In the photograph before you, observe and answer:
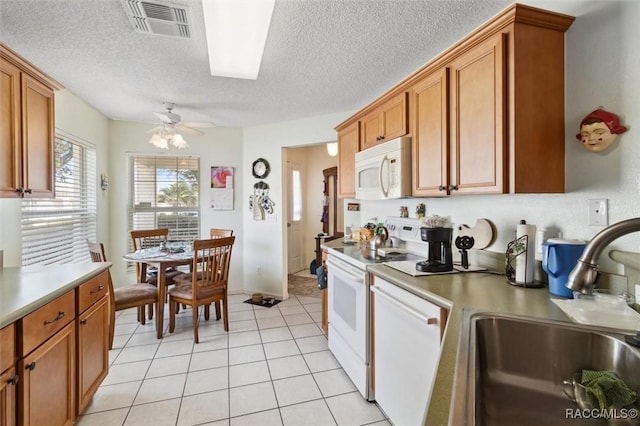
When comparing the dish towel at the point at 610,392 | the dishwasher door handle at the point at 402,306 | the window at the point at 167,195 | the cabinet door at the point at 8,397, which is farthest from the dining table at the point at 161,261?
the dish towel at the point at 610,392

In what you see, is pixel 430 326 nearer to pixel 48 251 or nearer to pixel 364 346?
pixel 364 346

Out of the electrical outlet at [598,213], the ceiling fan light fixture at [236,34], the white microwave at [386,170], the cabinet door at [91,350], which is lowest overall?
the cabinet door at [91,350]

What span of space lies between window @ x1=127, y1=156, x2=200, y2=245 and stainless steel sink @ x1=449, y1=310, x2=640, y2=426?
3.96 meters

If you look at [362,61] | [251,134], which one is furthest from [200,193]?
[362,61]

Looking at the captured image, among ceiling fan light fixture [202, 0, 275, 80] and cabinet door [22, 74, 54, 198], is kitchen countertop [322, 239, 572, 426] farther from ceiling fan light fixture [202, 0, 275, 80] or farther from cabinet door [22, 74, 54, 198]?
cabinet door [22, 74, 54, 198]

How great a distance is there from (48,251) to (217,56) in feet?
7.58

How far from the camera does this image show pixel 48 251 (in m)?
2.72

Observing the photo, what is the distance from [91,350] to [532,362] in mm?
2245

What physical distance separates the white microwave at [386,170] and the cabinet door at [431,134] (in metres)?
0.06

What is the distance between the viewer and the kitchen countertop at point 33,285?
1.21 meters

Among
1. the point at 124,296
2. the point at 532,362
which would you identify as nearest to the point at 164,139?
the point at 124,296

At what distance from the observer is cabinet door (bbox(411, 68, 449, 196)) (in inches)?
69.3

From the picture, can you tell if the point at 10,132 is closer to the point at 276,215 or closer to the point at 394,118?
the point at 394,118

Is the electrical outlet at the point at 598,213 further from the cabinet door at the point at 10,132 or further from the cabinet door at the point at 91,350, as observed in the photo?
the cabinet door at the point at 10,132
